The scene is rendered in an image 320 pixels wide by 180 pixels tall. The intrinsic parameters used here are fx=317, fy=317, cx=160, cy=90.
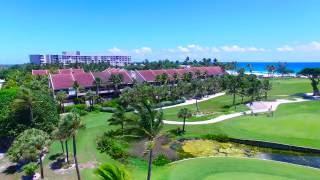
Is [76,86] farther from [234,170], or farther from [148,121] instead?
[148,121]

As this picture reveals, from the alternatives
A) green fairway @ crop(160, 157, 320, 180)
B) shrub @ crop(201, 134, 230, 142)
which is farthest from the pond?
green fairway @ crop(160, 157, 320, 180)

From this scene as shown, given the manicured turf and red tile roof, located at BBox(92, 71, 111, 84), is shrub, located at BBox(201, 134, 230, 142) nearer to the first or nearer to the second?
the manicured turf

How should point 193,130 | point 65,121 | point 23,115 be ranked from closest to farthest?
point 65,121, point 23,115, point 193,130

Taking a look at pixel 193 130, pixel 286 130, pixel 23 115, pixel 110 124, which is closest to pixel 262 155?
pixel 286 130

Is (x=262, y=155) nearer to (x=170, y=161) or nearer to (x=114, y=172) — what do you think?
(x=170, y=161)

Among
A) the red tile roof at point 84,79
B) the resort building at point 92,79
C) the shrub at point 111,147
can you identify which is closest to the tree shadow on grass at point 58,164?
the shrub at point 111,147

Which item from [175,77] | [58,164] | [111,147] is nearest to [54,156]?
[58,164]
